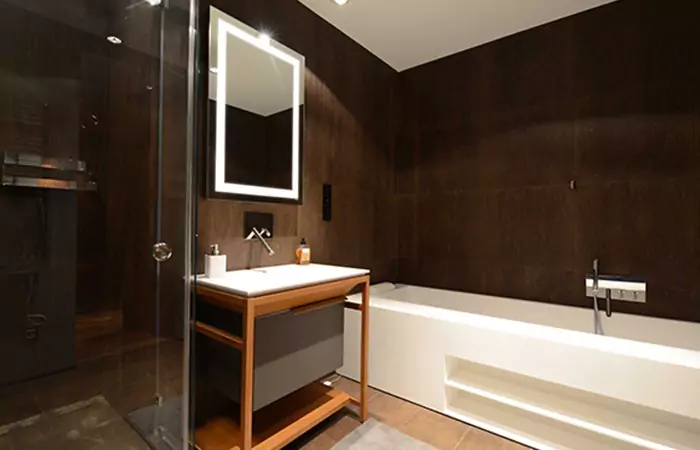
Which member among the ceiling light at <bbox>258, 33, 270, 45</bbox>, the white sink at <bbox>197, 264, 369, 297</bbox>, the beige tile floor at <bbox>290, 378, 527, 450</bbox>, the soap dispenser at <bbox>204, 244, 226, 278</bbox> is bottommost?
the beige tile floor at <bbox>290, 378, 527, 450</bbox>

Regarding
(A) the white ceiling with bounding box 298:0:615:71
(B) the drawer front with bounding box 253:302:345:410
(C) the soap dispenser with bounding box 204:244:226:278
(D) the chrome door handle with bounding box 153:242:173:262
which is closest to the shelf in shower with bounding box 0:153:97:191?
(D) the chrome door handle with bounding box 153:242:173:262

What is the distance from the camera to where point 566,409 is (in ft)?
5.46

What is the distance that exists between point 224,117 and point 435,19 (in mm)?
1670

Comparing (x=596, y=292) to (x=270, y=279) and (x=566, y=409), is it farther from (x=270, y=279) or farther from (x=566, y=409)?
(x=270, y=279)

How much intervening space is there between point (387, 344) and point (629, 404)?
1.25 m

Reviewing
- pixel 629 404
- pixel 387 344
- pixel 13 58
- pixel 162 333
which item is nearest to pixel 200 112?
pixel 13 58

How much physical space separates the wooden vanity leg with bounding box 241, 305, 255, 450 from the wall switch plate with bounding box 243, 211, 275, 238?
2.22ft

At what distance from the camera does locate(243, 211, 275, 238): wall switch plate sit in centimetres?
187

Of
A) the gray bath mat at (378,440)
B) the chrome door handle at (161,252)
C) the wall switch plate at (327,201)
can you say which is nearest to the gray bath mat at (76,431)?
the chrome door handle at (161,252)

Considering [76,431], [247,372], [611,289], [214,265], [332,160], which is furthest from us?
[332,160]

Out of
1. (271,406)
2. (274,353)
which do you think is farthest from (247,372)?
(271,406)

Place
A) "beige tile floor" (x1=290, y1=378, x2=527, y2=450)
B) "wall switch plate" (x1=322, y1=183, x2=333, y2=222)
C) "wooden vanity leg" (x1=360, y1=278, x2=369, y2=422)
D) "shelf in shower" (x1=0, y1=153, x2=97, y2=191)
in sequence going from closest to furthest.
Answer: "shelf in shower" (x1=0, y1=153, x2=97, y2=191) < "beige tile floor" (x1=290, y1=378, x2=527, y2=450) < "wooden vanity leg" (x1=360, y1=278, x2=369, y2=422) < "wall switch plate" (x1=322, y1=183, x2=333, y2=222)

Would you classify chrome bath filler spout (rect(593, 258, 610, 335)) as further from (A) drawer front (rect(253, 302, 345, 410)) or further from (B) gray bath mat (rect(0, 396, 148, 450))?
(B) gray bath mat (rect(0, 396, 148, 450))

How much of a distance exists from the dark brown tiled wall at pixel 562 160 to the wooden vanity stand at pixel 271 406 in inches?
51.6
